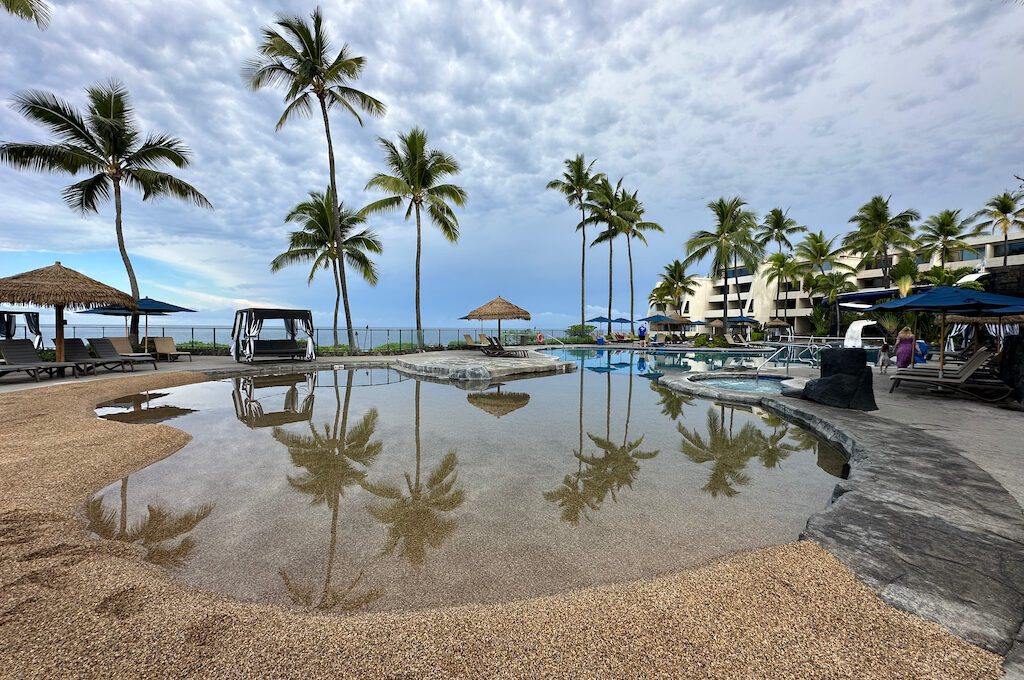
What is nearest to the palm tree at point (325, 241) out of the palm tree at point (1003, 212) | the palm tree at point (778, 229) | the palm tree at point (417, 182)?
the palm tree at point (417, 182)

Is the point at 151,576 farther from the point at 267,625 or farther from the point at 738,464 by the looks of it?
the point at 738,464

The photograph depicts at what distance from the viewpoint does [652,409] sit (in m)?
7.69

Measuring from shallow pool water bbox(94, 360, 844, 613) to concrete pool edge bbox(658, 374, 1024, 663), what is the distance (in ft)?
1.34

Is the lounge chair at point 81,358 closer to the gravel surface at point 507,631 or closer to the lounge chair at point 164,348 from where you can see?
the lounge chair at point 164,348

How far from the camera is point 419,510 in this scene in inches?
135

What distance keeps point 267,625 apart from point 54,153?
21105 millimetres

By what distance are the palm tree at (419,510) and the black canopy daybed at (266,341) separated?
12344 millimetres

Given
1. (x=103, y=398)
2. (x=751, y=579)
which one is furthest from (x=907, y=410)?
(x=103, y=398)

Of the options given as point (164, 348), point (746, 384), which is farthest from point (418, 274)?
point (746, 384)

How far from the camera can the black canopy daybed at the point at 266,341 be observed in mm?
13977

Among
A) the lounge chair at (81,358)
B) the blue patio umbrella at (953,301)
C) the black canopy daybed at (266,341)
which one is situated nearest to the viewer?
the blue patio umbrella at (953,301)

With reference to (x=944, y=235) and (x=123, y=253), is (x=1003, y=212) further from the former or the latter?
(x=123, y=253)

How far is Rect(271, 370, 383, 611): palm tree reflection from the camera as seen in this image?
229cm

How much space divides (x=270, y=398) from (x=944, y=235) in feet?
153
